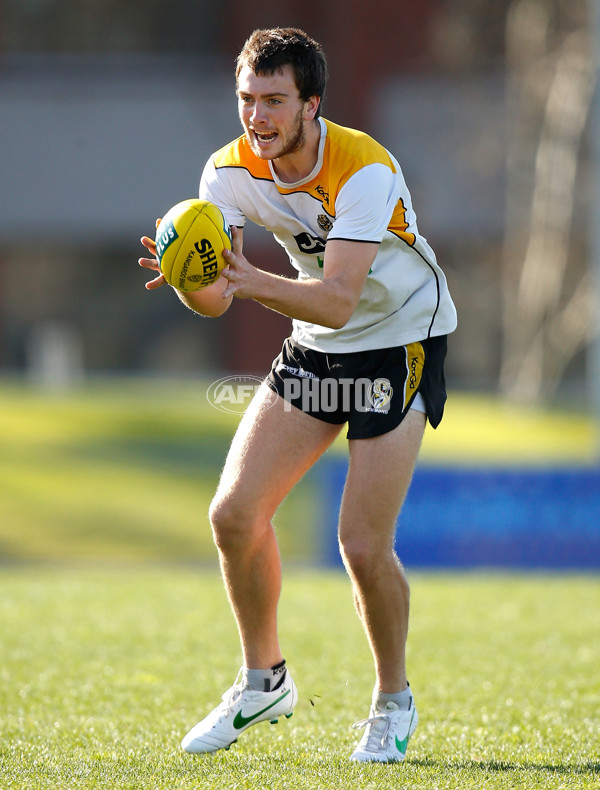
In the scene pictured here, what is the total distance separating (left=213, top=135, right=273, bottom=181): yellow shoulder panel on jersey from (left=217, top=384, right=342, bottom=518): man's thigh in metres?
0.79

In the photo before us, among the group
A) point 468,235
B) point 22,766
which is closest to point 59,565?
point 22,766

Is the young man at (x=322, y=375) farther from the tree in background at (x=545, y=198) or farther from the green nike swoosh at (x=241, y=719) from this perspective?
the tree in background at (x=545, y=198)

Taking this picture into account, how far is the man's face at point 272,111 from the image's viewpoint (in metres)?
3.50

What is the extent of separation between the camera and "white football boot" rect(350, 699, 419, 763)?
3.70 meters

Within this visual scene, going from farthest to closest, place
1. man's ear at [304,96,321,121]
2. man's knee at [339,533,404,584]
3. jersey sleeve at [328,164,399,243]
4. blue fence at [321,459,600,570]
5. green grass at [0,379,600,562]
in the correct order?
green grass at [0,379,600,562], blue fence at [321,459,600,570], man's knee at [339,533,404,584], man's ear at [304,96,321,121], jersey sleeve at [328,164,399,243]

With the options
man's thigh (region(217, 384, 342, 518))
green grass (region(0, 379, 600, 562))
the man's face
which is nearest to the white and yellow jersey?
the man's face

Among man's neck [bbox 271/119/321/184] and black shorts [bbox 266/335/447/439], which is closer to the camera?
man's neck [bbox 271/119/321/184]

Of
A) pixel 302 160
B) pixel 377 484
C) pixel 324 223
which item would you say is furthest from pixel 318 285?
pixel 377 484

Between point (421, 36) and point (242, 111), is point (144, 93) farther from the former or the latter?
point (242, 111)

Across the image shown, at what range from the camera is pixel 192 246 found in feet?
11.0

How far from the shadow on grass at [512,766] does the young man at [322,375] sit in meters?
0.12

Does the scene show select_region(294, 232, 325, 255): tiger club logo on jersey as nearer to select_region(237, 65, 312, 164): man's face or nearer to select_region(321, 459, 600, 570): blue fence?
select_region(237, 65, 312, 164): man's face

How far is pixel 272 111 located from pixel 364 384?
3.19 feet

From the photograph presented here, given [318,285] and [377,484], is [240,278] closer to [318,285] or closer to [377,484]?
[318,285]
